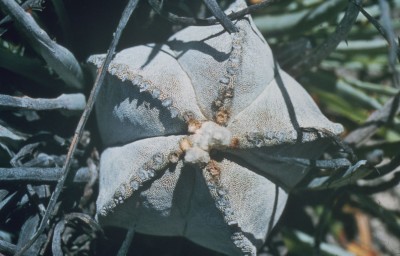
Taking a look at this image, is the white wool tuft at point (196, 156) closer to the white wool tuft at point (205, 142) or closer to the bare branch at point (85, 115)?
the white wool tuft at point (205, 142)

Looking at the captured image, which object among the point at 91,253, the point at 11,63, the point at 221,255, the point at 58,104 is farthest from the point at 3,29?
the point at 221,255

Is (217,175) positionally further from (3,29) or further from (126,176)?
(3,29)

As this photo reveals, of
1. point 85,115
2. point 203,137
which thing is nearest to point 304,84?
point 203,137

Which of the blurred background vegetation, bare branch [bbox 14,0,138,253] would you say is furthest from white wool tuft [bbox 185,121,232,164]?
the blurred background vegetation

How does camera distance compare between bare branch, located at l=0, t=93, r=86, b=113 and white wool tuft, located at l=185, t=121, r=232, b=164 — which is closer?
white wool tuft, located at l=185, t=121, r=232, b=164

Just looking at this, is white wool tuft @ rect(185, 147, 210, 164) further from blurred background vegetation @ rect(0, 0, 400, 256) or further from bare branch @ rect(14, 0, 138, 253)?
blurred background vegetation @ rect(0, 0, 400, 256)
